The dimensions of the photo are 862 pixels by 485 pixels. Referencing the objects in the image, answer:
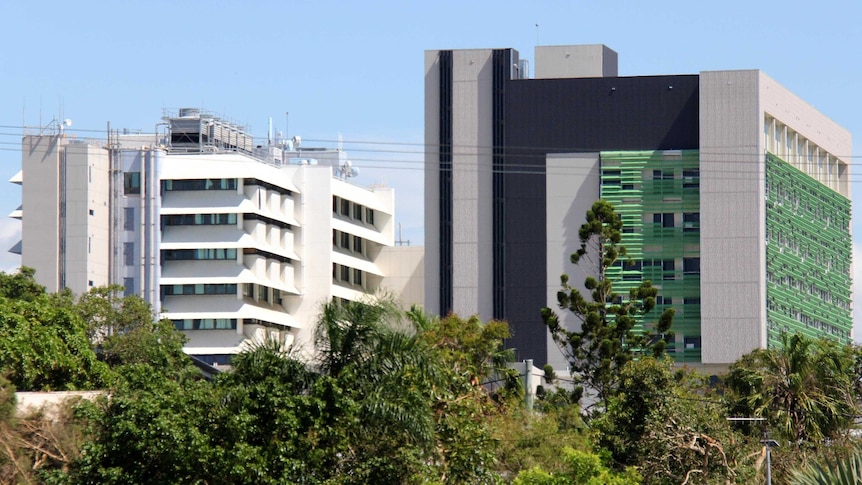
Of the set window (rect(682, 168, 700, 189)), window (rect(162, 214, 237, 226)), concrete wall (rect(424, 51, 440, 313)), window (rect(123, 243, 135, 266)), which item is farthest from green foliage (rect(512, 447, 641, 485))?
window (rect(162, 214, 237, 226))

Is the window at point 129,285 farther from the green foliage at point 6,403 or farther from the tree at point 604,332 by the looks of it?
the green foliage at point 6,403

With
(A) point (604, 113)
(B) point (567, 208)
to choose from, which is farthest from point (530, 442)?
(A) point (604, 113)

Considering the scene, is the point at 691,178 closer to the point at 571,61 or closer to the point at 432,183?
the point at 571,61

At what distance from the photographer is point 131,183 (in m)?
102

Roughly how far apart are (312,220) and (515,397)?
47999 millimetres

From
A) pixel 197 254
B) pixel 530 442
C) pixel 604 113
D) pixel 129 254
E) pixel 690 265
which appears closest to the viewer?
pixel 530 442

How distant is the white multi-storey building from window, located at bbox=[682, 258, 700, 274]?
21125 mm

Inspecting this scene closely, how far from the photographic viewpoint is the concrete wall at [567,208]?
3780 inches

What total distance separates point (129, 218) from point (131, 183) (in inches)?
85.5

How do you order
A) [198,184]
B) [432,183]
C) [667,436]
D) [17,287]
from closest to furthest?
1. [667,436]
2. [17,287]
3. [432,183]
4. [198,184]

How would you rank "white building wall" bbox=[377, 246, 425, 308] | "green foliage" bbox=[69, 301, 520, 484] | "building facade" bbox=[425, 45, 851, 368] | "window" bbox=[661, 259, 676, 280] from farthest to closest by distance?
1. "white building wall" bbox=[377, 246, 425, 308]
2. "window" bbox=[661, 259, 676, 280]
3. "building facade" bbox=[425, 45, 851, 368]
4. "green foliage" bbox=[69, 301, 520, 484]

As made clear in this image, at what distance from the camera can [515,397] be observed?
61.2 metres

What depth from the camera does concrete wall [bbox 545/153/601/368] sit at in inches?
3780

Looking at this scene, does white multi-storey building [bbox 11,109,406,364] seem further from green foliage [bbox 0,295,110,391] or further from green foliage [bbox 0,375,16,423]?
green foliage [bbox 0,375,16,423]
